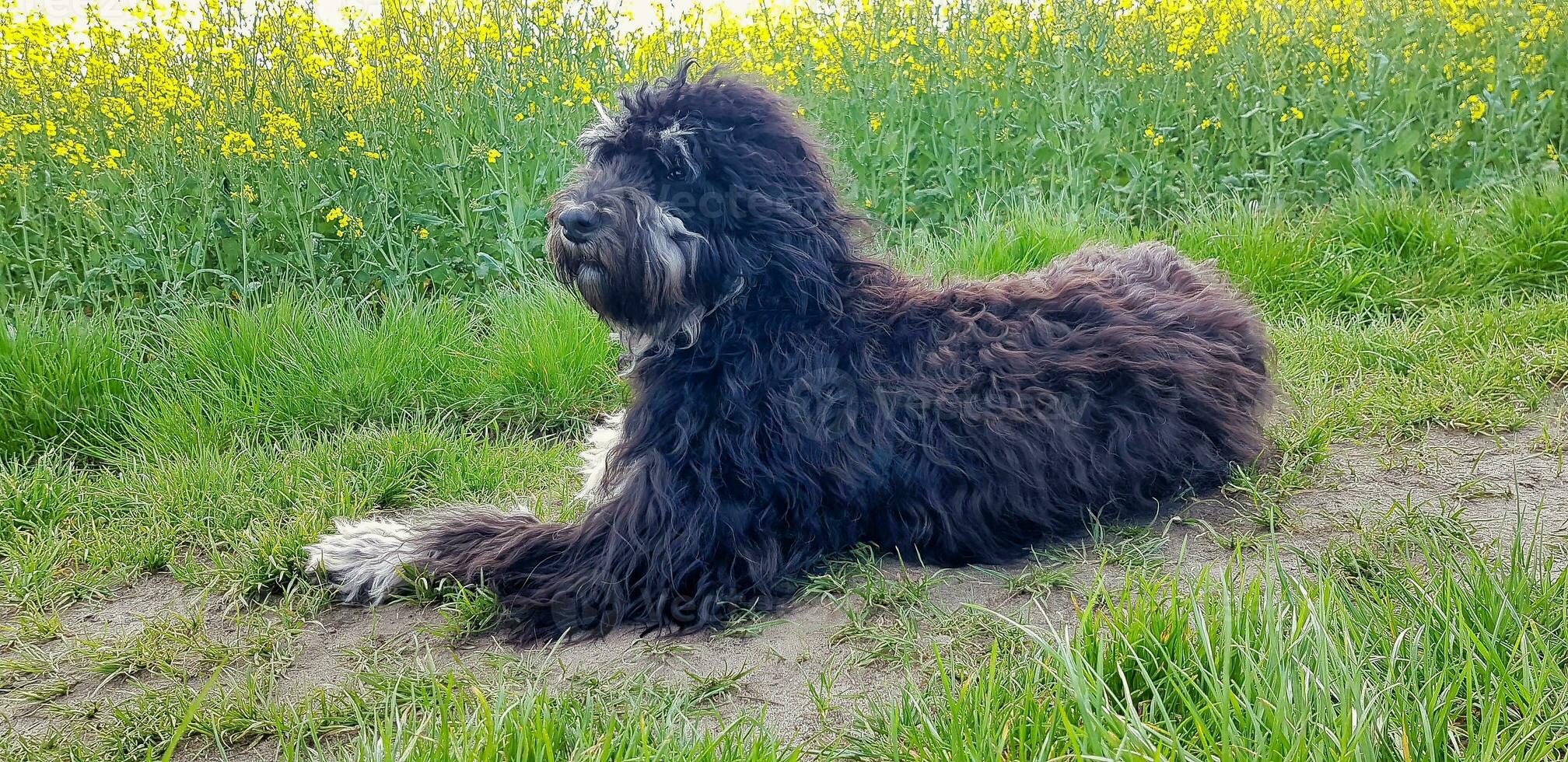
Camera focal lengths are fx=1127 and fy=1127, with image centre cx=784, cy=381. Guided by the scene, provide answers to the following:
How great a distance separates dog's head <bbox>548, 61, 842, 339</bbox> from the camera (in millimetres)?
3273

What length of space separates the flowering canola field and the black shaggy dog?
3004 millimetres

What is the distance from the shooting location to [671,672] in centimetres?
297

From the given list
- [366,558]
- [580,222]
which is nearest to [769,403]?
[580,222]

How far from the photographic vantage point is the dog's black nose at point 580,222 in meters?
3.25

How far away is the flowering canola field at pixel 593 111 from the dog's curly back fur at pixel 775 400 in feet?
9.91

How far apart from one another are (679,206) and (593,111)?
4133 mm

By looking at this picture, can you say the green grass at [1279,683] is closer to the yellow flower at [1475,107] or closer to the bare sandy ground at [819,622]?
the bare sandy ground at [819,622]

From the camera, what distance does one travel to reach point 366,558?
3.66 m

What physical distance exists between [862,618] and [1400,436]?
103 inches

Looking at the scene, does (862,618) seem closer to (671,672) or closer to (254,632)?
(671,672)

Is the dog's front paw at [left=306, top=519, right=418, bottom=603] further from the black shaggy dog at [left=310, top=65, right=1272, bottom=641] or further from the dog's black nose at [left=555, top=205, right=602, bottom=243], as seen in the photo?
the dog's black nose at [left=555, top=205, right=602, bottom=243]

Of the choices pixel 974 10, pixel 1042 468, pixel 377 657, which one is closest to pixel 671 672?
pixel 377 657

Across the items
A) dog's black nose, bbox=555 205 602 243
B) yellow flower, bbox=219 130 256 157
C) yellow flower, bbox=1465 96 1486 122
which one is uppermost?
yellow flower, bbox=219 130 256 157

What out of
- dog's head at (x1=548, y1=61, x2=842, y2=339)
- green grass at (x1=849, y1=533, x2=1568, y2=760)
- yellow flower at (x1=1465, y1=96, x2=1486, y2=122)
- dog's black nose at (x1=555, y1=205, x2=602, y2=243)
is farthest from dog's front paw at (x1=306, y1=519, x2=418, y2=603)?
yellow flower at (x1=1465, y1=96, x2=1486, y2=122)
